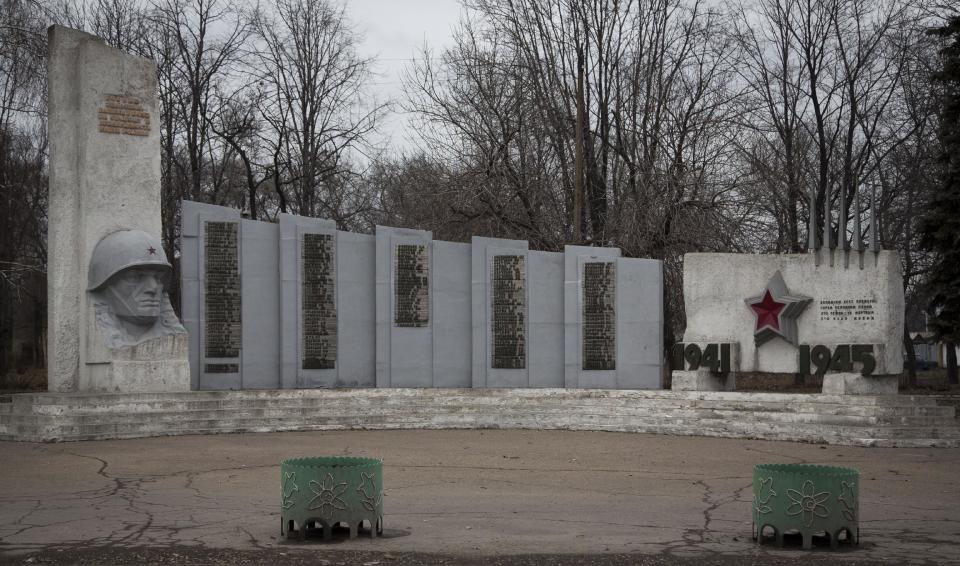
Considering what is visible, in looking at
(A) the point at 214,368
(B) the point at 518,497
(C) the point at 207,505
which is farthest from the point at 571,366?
(C) the point at 207,505

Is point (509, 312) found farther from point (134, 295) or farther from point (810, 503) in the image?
point (810, 503)

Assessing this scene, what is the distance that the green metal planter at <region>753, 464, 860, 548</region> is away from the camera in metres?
7.88

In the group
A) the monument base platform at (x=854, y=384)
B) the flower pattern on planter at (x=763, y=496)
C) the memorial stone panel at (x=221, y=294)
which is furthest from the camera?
the memorial stone panel at (x=221, y=294)

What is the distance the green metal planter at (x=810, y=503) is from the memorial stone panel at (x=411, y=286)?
1132cm

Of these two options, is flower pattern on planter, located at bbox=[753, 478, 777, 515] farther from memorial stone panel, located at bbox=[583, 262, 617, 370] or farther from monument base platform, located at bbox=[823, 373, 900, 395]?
memorial stone panel, located at bbox=[583, 262, 617, 370]

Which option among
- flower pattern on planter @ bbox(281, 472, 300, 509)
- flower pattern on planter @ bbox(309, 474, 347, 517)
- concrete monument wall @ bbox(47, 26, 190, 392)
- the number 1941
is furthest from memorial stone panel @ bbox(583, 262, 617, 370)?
flower pattern on planter @ bbox(281, 472, 300, 509)

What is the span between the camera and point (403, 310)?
61.6ft

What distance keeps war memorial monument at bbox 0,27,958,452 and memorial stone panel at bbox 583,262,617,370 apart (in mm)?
36

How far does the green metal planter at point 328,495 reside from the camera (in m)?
8.12

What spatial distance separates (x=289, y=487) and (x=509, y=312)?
10949mm

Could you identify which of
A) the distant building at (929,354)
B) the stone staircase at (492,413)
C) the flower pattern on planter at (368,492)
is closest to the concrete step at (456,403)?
the stone staircase at (492,413)

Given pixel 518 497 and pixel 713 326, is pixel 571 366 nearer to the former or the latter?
pixel 713 326

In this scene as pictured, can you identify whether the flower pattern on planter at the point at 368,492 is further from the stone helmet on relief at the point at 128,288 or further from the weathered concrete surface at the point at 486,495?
the stone helmet on relief at the point at 128,288

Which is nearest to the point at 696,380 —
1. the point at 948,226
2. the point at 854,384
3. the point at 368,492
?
the point at 854,384
